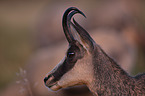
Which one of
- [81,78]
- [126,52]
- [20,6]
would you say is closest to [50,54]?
[126,52]

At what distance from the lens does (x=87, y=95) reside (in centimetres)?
620

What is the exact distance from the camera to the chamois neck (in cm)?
296

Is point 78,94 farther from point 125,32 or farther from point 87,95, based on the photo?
point 125,32

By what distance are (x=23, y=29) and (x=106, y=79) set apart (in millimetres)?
9937

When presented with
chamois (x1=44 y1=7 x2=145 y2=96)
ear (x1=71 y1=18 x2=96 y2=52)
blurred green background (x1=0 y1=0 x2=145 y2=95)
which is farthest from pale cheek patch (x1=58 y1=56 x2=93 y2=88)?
blurred green background (x1=0 y1=0 x2=145 y2=95)

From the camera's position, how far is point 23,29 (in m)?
12.5

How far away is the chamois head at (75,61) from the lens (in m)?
2.95

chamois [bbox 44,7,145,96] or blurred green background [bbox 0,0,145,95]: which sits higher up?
blurred green background [bbox 0,0,145,95]

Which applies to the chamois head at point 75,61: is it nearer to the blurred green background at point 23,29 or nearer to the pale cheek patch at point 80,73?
the pale cheek patch at point 80,73

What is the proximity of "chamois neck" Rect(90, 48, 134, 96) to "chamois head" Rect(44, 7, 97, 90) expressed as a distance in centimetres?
7

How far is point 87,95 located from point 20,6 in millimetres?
10056

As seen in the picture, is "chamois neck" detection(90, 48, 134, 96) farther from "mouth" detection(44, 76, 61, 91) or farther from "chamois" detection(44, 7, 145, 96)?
"mouth" detection(44, 76, 61, 91)

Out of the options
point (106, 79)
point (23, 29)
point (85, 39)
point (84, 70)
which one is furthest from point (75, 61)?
point (23, 29)

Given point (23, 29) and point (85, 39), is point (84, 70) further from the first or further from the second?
point (23, 29)
